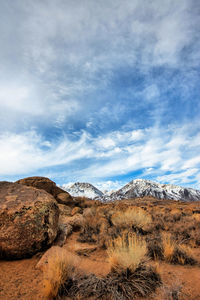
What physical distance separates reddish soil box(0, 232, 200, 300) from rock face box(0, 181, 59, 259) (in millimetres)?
301

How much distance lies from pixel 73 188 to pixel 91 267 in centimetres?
18845

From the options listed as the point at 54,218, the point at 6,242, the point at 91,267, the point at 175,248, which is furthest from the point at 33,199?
the point at 175,248

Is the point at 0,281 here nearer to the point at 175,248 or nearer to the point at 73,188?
the point at 175,248

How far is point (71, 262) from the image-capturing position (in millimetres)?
3504

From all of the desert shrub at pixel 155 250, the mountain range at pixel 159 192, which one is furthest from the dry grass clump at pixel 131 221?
the mountain range at pixel 159 192

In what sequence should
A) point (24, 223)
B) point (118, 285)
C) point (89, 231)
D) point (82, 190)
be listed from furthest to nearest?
point (82, 190)
point (89, 231)
point (24, 223)
point (118, 285)

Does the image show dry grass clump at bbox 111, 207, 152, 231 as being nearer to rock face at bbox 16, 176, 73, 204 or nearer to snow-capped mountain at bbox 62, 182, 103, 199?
rock face at bbox 16, 176, 73, 204

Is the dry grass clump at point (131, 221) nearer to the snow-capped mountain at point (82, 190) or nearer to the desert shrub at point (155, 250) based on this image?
the desert shrub at point (155, 250)

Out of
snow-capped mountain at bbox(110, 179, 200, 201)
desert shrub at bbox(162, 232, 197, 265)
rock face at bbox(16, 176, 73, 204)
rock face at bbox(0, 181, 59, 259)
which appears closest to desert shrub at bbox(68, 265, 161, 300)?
desert shrub at bbox(162, 232, 197, 265)

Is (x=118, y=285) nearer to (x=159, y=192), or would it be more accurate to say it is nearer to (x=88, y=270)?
(x=88, y=270)

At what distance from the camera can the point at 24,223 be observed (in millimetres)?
4492

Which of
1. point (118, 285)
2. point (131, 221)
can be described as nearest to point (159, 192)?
point (131, 221)

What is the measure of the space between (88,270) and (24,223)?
6.76 ft

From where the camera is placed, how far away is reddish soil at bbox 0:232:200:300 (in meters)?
2.88
